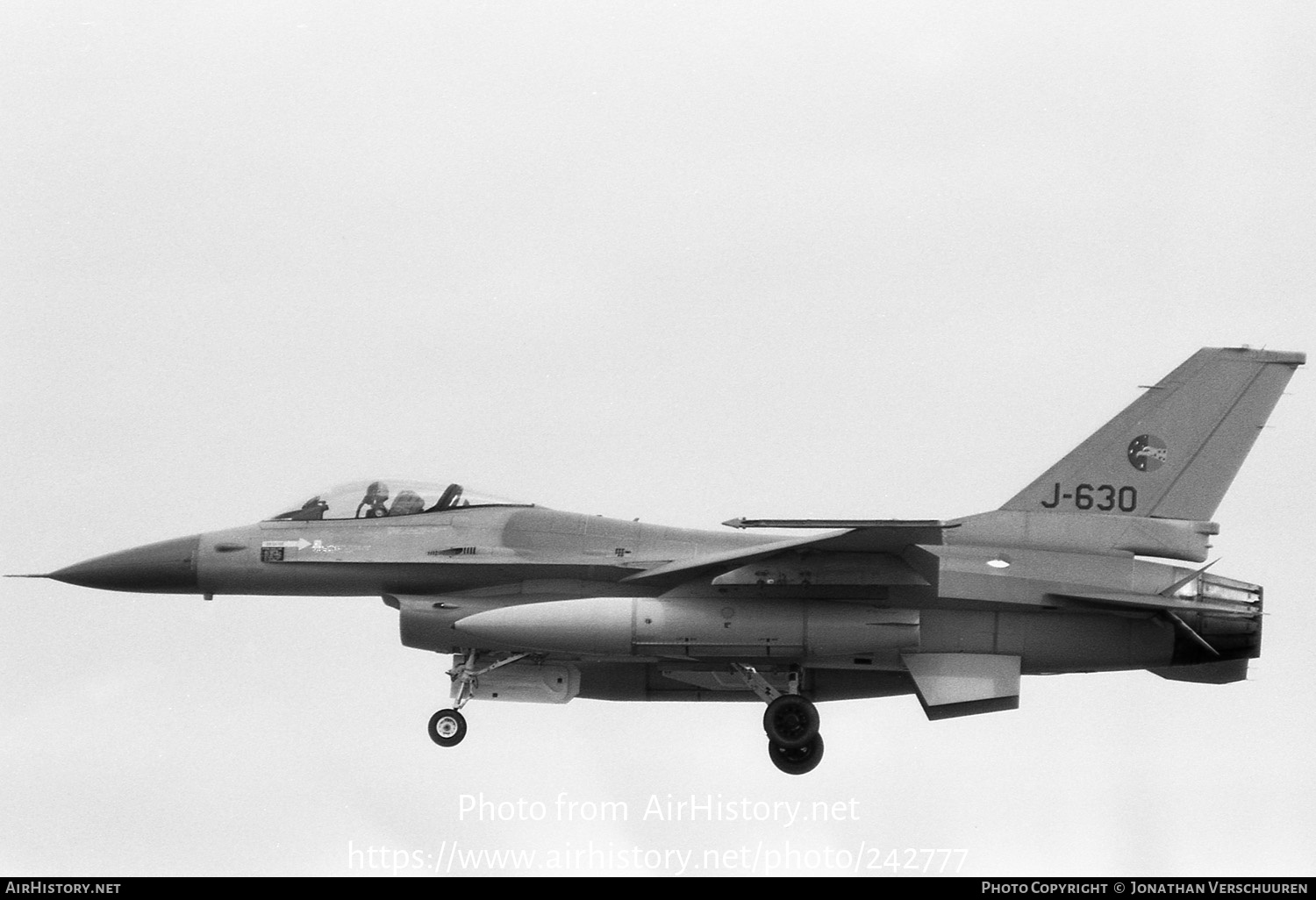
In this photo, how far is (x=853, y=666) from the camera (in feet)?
71.5

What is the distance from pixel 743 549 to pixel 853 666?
5.15 ft

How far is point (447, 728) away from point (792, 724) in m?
3.35

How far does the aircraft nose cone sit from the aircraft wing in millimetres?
4400

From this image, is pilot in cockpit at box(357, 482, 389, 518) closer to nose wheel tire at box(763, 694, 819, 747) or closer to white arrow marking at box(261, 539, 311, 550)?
white arrow marking at box(261, 539, 311, 550)

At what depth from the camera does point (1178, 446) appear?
2278cm

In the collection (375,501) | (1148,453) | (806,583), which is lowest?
(806,583)

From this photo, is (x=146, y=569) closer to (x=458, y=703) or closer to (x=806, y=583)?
(x=458, y=703)

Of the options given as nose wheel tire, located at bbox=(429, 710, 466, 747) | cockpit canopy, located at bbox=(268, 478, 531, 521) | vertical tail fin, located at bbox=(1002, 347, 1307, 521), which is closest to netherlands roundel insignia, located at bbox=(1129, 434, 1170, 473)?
vertical tail fin, located at bbox=(1002, 347, 1307, 521)

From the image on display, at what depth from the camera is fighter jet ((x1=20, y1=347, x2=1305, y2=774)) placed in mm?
21312

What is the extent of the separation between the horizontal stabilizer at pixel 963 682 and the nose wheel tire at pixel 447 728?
436cm

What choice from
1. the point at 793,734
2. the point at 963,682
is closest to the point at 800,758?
A: the point at 793,734
